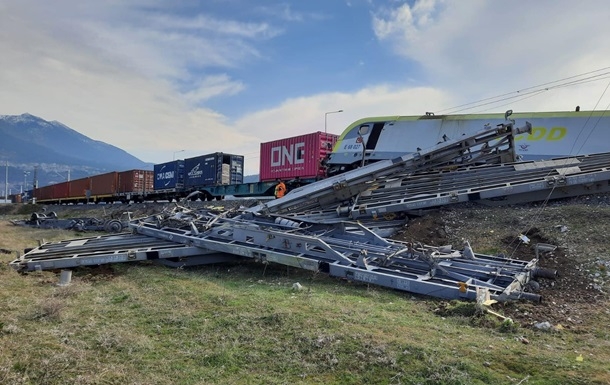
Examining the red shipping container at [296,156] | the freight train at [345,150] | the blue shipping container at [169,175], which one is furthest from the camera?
the blue shipping container at [169,175]

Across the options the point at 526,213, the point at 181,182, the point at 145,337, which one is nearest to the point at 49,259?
the point at 145,337

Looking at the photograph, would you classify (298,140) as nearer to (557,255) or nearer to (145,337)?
(557,255)

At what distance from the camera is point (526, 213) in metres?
8.84

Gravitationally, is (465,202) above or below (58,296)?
above

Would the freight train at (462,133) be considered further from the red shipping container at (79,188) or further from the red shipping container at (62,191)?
the red shipping container at (62,191)

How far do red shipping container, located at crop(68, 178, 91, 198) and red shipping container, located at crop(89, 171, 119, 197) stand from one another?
0.87m

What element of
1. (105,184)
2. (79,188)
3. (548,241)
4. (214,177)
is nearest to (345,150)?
(214,177)

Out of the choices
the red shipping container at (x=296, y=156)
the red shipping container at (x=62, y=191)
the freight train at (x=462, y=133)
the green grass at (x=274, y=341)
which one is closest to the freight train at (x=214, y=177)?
the red shipping container at (x=296, y=156)

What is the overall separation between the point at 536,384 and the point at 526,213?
21.8 ft

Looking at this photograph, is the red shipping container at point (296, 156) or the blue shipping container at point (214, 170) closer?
the red shipping container at point (296, 156)

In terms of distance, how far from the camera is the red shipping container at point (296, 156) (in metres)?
20.3

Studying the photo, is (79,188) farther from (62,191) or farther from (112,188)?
(112,188)

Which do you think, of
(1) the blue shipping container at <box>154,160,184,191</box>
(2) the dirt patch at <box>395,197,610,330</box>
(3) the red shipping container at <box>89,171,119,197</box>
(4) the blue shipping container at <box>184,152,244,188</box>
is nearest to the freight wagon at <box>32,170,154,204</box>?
(3) the red shipping container at <box>89,171,119,197</box>

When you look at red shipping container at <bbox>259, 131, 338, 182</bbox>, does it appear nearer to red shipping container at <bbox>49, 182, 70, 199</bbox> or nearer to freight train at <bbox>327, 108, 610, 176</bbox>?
freight train at <bbox>327, 108, 610, 176</bbox>
